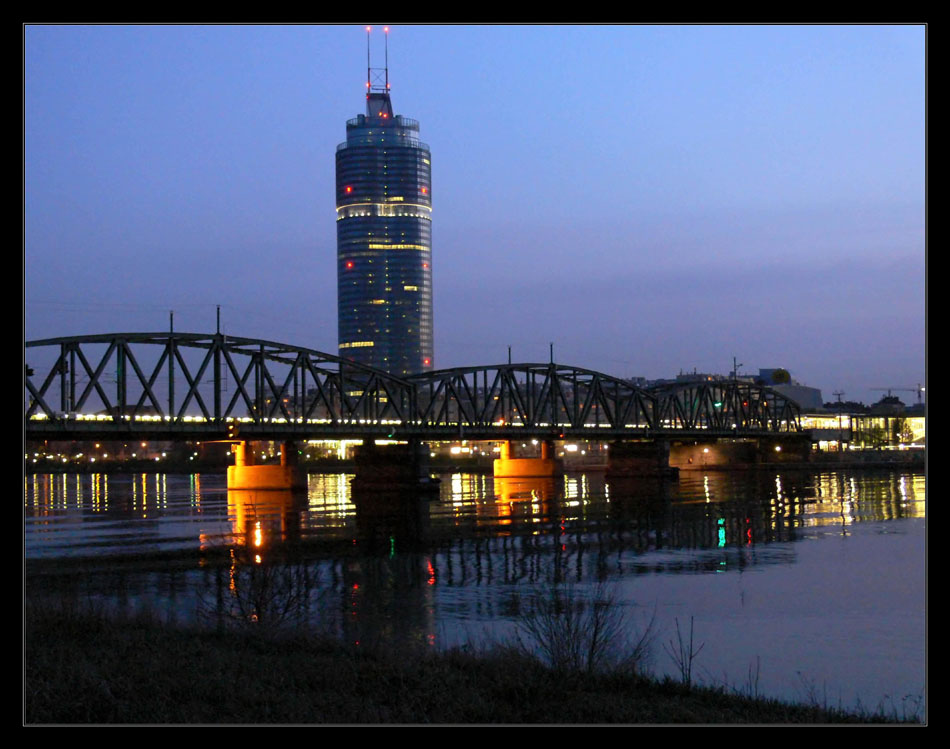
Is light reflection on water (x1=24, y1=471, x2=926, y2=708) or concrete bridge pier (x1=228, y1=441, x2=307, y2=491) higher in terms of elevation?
concrete bridge pier (x1=228, y1=441, x2=307, y2=491)

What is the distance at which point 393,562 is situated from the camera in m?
44.9

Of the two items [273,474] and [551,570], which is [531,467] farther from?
[551,570]

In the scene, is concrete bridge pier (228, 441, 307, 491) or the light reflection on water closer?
the light reflection on water

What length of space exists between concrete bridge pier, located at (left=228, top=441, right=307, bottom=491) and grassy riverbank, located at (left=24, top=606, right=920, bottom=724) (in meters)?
88.1

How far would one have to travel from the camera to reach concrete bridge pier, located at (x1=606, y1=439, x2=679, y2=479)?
14162 centimetres

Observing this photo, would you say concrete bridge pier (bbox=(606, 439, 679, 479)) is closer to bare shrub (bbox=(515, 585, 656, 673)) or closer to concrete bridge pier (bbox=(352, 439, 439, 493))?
concrete bridge pier (bbox=(352, 439, 439, 493))

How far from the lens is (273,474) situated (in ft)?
365

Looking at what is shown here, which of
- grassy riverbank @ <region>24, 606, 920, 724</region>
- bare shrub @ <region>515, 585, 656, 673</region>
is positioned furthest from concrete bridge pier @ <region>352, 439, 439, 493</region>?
grassy riverbank @ <region>24, 606, 920, 724</region>

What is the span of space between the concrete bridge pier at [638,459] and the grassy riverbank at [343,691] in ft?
400

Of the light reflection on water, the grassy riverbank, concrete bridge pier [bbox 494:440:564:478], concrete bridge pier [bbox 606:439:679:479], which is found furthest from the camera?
concrete bridge pier [bbox 494:440:564:478]
